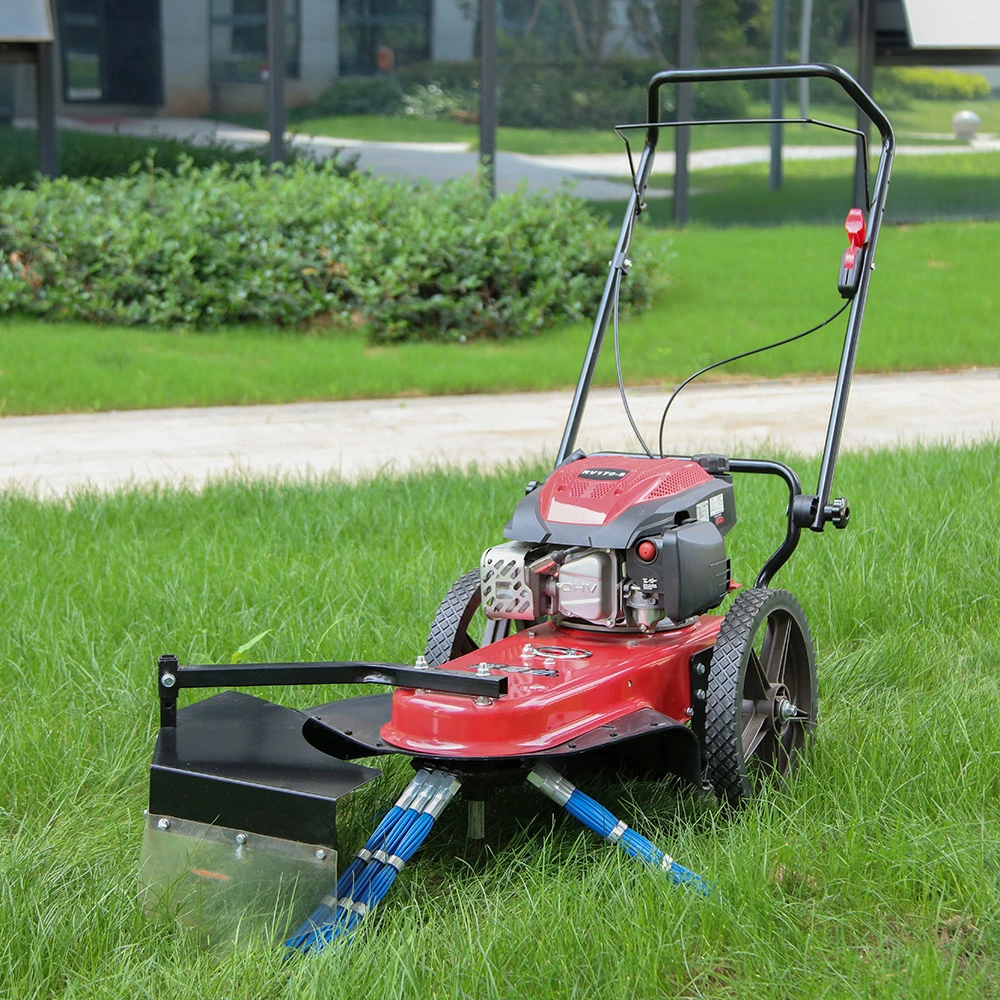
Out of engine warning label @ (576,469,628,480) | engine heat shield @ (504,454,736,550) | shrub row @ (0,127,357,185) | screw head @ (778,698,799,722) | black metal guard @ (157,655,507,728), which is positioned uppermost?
shrub row @ (0,127,357,185)

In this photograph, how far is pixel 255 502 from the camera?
16.8 ft

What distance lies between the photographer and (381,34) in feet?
39.4

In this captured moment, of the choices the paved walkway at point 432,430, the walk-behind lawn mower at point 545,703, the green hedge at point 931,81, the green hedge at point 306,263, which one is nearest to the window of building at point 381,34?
the green hedge at point 306,263

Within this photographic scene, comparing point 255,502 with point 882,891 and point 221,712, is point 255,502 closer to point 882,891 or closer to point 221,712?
point 221,712

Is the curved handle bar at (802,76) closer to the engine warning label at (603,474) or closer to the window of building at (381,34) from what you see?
the engine warning label at (603,474)

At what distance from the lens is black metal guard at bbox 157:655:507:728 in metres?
2.39

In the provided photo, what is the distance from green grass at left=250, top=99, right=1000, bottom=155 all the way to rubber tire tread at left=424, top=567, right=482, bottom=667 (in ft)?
31.4

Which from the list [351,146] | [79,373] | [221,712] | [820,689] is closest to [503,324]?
[79,373]

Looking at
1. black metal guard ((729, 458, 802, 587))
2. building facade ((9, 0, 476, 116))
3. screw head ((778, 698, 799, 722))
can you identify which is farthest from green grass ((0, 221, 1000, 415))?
screw head ((778, 698, 799, 722))

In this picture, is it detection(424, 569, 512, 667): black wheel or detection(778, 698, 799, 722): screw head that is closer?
detection(778, 698, 799, 722): screw head

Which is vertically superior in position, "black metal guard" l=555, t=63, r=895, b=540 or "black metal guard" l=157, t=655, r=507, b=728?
"black metal guard" l=555, t=63, r=895, b=540

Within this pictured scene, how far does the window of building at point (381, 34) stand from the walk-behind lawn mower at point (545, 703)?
9207 mm

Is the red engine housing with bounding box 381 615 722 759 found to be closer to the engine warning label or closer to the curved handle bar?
the engine warning label

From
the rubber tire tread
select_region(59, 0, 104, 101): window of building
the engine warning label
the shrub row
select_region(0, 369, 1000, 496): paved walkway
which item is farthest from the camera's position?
the shrub row
